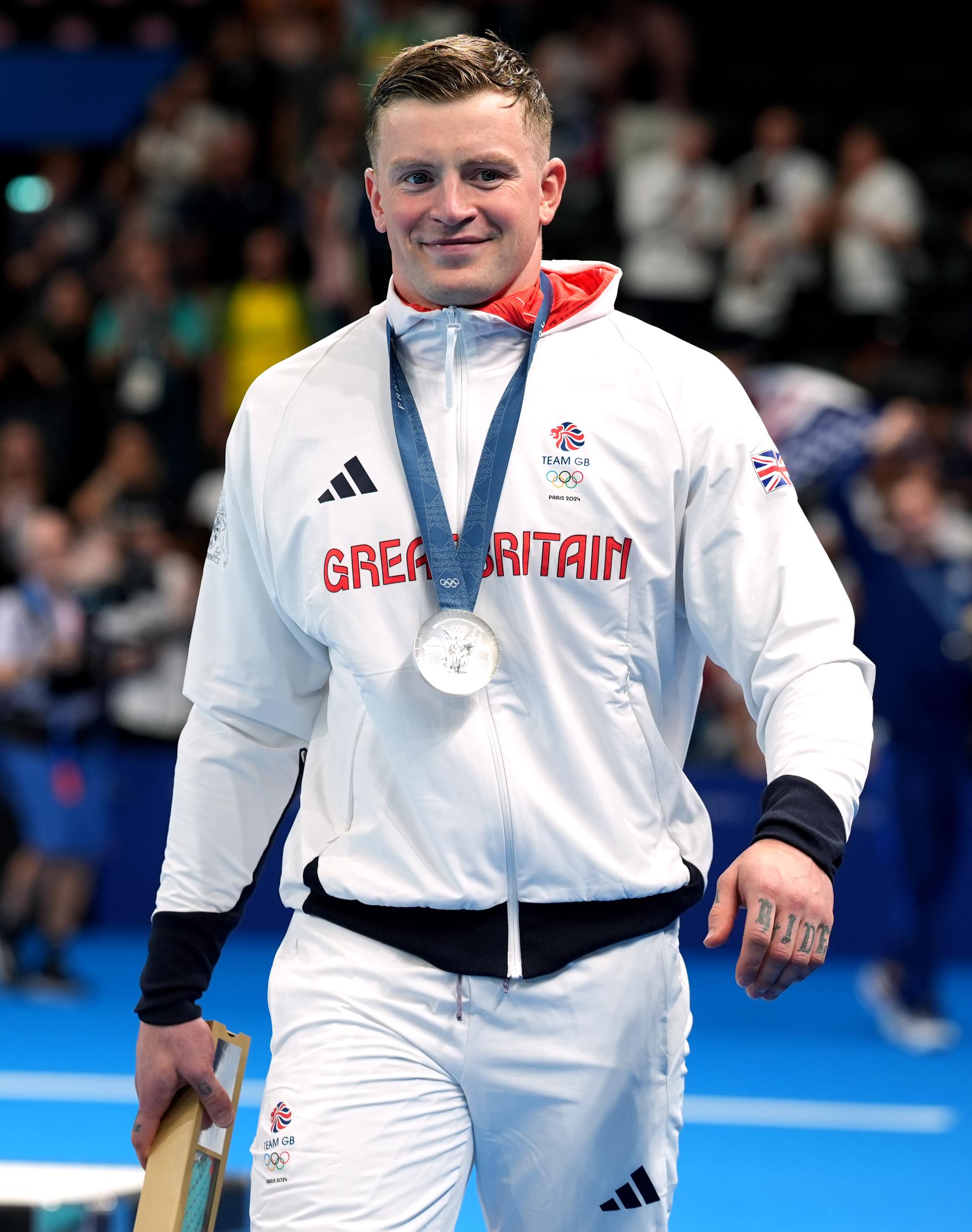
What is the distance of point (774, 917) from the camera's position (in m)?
2.06

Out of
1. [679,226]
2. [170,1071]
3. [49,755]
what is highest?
[679,226]

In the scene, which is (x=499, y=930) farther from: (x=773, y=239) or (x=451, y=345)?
(x=773, y=239)

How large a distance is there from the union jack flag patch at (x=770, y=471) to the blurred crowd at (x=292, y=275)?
585 centimetres

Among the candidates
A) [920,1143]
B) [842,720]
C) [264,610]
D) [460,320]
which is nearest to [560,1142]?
[842,720]

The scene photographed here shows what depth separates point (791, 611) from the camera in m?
2.38

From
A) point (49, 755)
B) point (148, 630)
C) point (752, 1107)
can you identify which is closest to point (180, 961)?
point (752, 1107)

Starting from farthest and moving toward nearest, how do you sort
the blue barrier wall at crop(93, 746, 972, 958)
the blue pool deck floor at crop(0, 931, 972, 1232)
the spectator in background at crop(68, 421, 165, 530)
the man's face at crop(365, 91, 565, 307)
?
the spectator in background at crop(68, 421, 165, 530)
the blue barrier wall at crop(93, 746, 972, 958)
the blue pool deck floor at crop(0, 931, 972, 1232)
the man's face at crop(365, 91, 565, 307)

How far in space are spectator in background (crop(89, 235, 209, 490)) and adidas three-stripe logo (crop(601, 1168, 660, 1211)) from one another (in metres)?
9.03

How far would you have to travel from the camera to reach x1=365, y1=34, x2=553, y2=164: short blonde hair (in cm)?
248

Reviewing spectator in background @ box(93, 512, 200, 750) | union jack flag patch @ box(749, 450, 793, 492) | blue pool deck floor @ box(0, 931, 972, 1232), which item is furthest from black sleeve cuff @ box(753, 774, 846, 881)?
spectator in background @ box(93, 512, 200, 750)

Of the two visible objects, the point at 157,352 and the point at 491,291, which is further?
the point at 157,352

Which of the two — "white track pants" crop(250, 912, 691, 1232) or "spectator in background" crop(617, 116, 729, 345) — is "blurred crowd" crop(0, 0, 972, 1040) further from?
"white track pants" crop(250, 912, 691, 1232)

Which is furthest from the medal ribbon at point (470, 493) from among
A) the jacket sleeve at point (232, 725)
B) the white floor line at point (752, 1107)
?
the white floor line at point (752, 1107)

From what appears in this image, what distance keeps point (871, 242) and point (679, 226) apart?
4.01 feet
